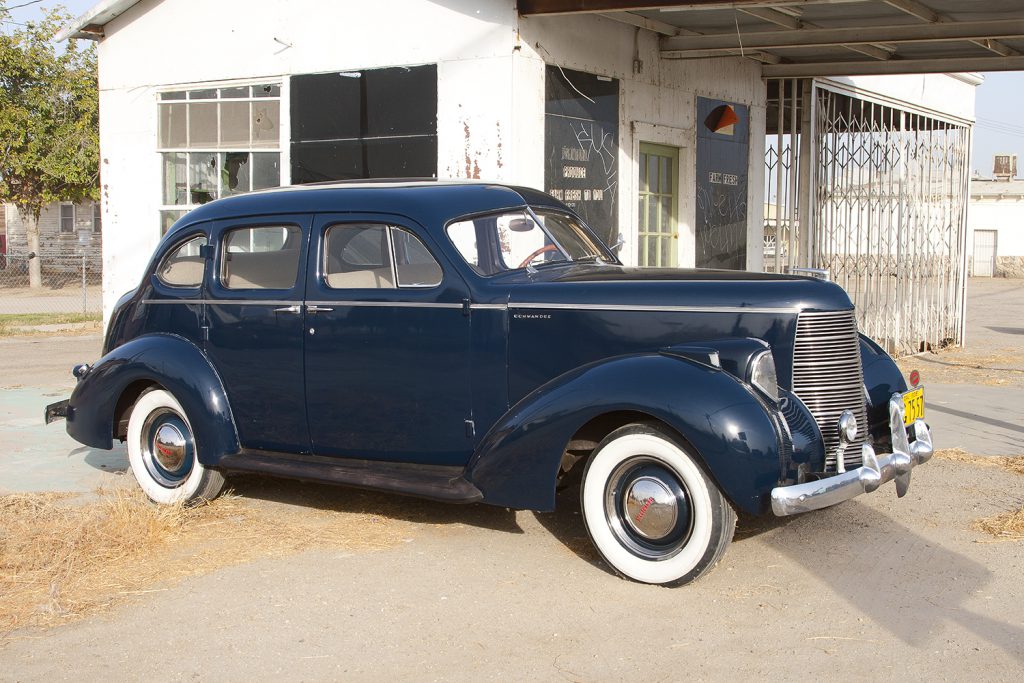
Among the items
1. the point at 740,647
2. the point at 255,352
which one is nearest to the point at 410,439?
the point at 255,352

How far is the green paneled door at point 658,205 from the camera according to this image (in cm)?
1040

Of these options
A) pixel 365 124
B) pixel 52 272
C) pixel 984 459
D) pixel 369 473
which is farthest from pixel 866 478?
pixel 52 272

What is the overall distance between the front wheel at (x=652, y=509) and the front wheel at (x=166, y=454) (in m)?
2.41

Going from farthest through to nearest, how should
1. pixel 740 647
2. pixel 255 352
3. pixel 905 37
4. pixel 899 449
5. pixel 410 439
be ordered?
pixel 905 37 < pixel 255 352 < pixel 410 439 < pixel 899 449 < pixel 740 647

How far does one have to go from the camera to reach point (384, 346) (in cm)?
552

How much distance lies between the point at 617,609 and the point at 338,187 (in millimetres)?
2891

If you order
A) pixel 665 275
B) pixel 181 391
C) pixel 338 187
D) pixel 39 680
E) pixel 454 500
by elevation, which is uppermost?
pixel 338 187

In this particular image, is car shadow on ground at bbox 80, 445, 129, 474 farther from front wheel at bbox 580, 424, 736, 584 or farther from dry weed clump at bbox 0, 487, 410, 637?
front wheel at bbox 580, 424, 736, 584

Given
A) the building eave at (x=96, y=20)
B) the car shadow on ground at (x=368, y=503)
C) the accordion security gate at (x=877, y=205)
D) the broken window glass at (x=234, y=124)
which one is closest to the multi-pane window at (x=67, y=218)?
the building eave at (x=96, y=20)

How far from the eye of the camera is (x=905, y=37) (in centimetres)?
948

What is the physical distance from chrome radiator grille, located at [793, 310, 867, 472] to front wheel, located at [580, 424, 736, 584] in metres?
0.64

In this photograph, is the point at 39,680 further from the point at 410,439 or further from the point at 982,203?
the point at 982,203

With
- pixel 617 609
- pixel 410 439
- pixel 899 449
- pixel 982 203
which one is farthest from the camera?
pixel 982 203

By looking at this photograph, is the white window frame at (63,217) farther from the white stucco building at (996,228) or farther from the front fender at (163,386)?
the white stucco building at (996,228)
